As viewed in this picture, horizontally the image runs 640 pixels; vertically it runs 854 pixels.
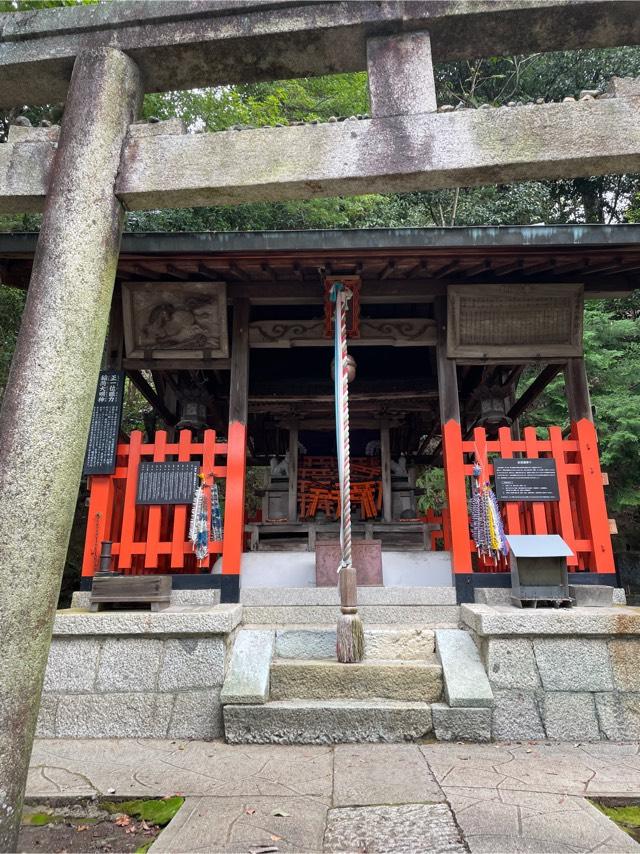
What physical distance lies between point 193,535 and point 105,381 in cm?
214

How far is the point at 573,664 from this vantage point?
4.05m

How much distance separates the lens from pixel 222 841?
2301 mm

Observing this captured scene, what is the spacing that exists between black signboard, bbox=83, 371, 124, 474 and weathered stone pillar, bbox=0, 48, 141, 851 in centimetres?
278

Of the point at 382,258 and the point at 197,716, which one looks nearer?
the point at 197,716

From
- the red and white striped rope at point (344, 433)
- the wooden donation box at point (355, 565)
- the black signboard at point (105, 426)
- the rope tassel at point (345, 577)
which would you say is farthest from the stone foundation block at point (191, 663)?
the black signboard at point (105, 426)

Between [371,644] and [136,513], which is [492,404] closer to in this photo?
[371,644]

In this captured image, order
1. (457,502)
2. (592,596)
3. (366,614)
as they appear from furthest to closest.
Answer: (457,502) → (366,614) → (592,596)

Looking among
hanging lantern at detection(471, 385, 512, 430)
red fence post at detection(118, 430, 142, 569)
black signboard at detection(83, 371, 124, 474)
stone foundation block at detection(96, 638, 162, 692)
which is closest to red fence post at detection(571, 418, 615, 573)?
hanging lantern at detection(471, 385, 512, 430)

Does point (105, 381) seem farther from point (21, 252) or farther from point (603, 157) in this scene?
point (603, 157)

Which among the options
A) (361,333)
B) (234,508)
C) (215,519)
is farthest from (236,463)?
(361,333)

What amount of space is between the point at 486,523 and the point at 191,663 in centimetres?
317

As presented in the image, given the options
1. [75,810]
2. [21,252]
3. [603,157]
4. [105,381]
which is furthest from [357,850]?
[21,252]

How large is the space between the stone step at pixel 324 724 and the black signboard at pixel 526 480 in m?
2.46

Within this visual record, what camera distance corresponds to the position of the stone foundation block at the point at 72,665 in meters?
4.11
